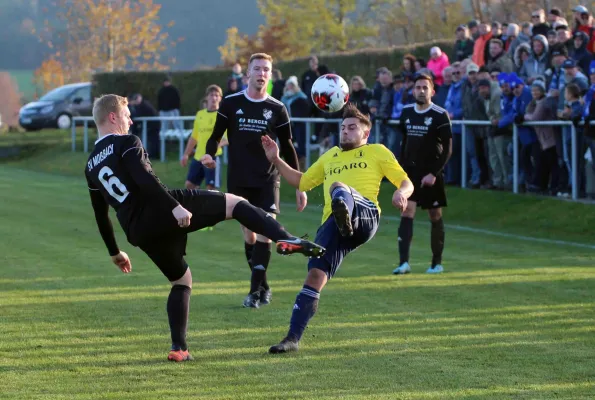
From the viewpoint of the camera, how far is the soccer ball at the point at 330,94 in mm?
10977

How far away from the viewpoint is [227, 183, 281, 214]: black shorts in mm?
10914

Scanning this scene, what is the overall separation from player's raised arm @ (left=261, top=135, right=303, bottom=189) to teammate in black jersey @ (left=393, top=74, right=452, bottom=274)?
378 cm

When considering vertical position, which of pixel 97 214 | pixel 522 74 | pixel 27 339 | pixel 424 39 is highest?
pixel 424 39

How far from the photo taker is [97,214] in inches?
324

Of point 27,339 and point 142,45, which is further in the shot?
point 142,45

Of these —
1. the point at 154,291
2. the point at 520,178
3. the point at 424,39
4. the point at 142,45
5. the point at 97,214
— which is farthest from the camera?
the point at 142,45

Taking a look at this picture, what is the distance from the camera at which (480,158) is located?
66.2 feet

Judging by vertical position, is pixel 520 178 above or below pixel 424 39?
below

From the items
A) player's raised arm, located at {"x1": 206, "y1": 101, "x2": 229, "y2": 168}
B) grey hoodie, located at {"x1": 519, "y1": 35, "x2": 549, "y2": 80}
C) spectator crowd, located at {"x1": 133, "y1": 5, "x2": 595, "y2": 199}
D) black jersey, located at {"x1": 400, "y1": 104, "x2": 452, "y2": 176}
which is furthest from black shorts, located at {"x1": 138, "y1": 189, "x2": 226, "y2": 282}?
grey hoodie, located at {"x1": 519, "y1": 35, "x2": 549, "y2": 80}

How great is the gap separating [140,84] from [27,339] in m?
30.6

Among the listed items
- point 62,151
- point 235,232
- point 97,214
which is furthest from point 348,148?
point 62,151

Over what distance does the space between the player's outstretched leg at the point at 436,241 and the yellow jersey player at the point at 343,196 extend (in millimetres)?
4236

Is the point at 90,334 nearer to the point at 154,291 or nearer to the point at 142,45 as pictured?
the point at 154,291

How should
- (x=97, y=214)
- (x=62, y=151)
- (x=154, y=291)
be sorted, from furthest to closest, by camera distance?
(x=62, y=151) < (x=154, y=291) < (x=97, y=214)
